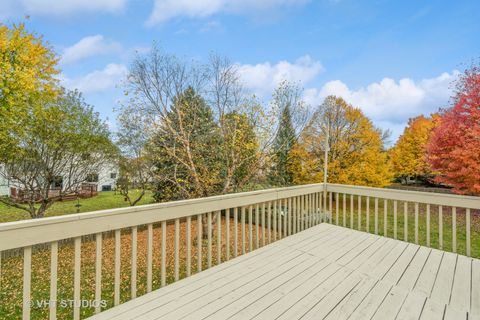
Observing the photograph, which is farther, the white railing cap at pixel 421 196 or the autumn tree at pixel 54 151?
the autumn tree at pixel 54 151

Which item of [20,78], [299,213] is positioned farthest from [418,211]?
[20,78]

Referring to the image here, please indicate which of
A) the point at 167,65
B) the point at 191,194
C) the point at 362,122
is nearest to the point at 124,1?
the point at 167,65

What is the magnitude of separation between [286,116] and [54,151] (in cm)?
634

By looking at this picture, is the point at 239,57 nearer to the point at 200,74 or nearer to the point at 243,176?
the point at 200,74

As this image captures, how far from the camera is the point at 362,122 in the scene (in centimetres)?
912

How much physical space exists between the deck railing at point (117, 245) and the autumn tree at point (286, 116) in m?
2.96

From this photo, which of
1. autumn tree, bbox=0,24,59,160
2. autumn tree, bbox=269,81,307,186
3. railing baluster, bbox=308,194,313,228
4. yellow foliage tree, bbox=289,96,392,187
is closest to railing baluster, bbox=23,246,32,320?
railing baluster, bbox=308,194,313,228

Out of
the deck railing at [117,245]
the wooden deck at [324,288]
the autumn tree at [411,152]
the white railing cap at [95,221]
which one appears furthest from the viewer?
the autumn tree at [411,152]

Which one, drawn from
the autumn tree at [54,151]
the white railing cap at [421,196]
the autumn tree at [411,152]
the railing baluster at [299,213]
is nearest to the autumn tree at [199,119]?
the autumn tree at [54,151]

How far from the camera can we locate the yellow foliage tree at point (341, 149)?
855 cm

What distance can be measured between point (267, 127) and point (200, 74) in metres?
2.38

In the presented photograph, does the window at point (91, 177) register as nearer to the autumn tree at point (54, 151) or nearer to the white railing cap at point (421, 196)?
the autumn tree at point (54, 151)

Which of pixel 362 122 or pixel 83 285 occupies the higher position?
pixel 362 122

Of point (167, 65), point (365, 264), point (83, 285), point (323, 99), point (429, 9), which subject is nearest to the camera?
point (365, 264)
